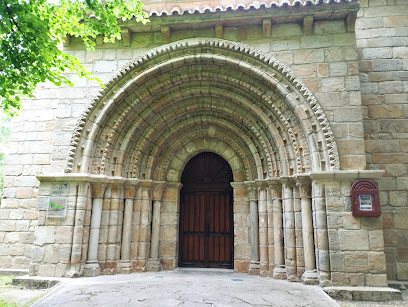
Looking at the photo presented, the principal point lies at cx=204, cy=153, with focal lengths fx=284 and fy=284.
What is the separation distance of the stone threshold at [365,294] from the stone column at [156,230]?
123 inches

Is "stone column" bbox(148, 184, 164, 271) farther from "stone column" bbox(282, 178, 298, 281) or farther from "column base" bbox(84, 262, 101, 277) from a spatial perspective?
"stone column" bbox(282, 178, 298, 281)

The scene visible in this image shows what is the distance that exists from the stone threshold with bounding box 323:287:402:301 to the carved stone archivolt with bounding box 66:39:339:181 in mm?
1809

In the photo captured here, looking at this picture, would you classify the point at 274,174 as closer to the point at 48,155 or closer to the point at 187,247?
the point at 187,247

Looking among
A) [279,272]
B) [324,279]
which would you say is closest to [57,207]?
[279,272]

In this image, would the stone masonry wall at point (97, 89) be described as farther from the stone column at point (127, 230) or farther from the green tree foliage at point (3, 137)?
the green tree foliage at point (3, 137)

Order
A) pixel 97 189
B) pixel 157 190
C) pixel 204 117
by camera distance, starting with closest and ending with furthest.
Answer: pixel 97 189 < pixel 157 190 < pixel 204 117

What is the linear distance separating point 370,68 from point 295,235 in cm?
362

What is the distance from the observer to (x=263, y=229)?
538 cm

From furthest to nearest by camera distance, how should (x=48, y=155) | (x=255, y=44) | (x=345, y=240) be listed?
(x=48, y=155) < (x=255, y=44) < (x=345, y=240)

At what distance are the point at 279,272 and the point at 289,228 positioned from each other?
2.58 ft

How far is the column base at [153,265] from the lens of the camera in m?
5.57

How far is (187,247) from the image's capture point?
6168 mm

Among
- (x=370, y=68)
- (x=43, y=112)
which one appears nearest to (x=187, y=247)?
(x=43, y=112)

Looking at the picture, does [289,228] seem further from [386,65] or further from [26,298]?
[26,298]
